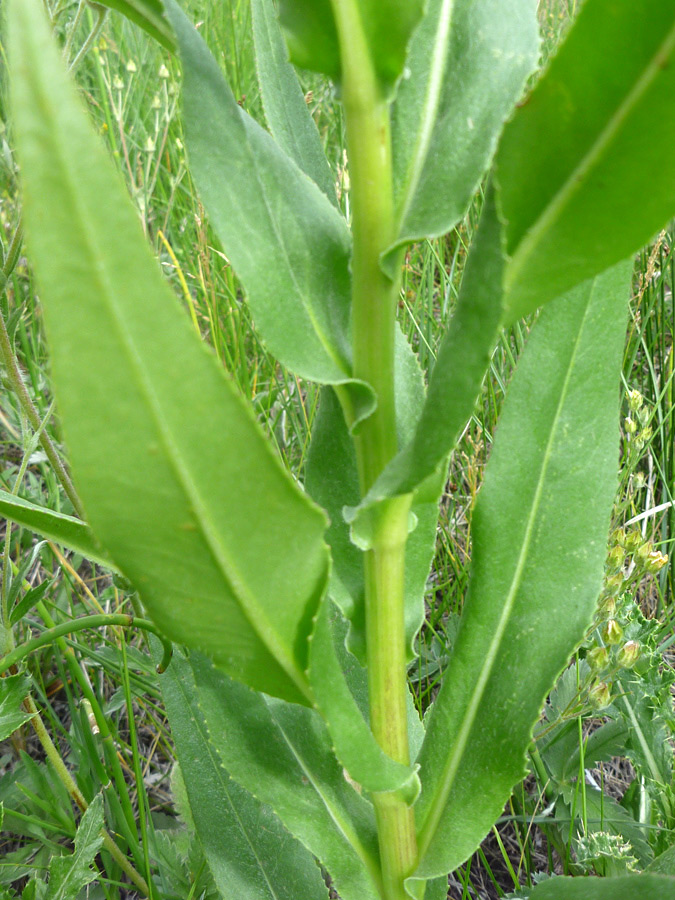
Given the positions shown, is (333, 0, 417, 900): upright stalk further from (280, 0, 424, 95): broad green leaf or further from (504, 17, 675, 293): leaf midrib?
(504, 17, 675, 293): leaf midrib

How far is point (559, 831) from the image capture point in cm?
126

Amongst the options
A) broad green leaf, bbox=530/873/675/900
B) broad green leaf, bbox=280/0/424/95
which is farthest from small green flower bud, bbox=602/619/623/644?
broad green leaf, bbox=280/0/424/95

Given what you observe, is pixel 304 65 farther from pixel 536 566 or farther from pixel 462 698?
pixel 462 698

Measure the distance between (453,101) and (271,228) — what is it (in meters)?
0.20

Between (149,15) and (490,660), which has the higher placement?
(149,15)

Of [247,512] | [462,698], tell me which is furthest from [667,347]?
[247,512]

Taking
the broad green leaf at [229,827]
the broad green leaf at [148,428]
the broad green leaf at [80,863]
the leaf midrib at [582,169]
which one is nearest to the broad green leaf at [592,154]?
the leaf midrib at [582,169]

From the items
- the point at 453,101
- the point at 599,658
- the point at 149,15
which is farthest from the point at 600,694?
the point at 149,15

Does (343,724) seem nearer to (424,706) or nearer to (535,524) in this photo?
(535,524)

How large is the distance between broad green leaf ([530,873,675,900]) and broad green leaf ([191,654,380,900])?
8.1 inches

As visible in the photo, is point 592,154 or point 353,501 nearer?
point 592,154

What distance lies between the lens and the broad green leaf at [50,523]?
86cm

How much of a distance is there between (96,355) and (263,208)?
34 centimetres

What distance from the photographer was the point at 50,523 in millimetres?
911
